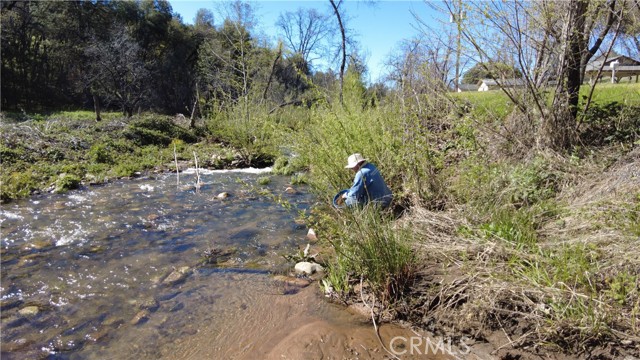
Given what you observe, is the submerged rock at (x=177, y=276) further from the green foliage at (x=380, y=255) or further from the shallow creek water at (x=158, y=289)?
the green foliage at (x=380, y=255)

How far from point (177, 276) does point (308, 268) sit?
1.61 m

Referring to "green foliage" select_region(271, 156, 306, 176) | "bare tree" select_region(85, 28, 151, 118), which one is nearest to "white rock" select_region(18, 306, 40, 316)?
"green foliage" select_region(271, 156, 306, 176)

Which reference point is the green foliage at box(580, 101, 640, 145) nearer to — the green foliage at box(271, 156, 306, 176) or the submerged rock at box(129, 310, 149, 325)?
the submerged rock at box(129, 310, 149, 325)

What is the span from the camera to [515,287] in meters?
2.81

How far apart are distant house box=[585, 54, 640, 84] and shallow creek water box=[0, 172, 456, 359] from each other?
553cm

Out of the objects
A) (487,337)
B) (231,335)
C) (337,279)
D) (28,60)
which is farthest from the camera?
(28,60)

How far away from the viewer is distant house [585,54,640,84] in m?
6.15

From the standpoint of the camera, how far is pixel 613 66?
7875 millimetres

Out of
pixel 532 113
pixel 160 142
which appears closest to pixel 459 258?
pixel 532 113

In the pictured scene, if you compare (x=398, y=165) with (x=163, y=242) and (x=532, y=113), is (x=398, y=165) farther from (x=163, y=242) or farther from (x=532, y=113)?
(x=163, y=242)

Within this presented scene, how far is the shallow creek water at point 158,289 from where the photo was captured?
10.6 feet

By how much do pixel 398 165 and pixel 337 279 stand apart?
2.32m

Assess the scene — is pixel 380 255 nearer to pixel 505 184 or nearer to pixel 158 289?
pixel 505 184

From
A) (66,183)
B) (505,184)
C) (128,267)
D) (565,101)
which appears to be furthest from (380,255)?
(66,183)
